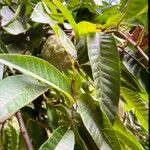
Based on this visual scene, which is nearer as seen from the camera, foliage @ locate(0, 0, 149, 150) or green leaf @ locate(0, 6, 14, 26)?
foliage @ locate(0, 0, 149, 150)

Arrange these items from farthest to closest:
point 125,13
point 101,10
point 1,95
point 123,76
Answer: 1. point 101,10
2. point 123,76
3. point 125,13
4. point 1,95

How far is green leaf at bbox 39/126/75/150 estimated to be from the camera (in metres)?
0.61

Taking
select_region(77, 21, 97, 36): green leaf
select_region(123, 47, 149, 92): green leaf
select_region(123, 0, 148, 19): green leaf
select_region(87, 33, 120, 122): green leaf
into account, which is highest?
select_region(123, 0, 148, 19): green leaf

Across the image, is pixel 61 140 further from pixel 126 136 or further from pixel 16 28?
pixel 16 28

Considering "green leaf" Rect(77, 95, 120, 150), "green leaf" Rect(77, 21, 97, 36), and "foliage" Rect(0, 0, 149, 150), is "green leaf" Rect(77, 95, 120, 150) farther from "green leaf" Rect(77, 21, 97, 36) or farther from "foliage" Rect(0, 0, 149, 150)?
"green leaf" Rect(77, 21, 97, 36)

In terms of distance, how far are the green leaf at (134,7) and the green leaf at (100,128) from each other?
162mm

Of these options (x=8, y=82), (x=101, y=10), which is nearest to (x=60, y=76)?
(x=8, y=82)

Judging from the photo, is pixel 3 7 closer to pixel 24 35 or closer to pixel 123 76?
pixel 24 35

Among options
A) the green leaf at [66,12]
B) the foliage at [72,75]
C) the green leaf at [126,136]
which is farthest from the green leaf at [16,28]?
the green leaf at [126,136]

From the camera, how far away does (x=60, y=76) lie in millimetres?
633

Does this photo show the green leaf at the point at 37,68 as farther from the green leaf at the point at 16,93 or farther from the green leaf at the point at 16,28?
the green leaf at the point at 16,28

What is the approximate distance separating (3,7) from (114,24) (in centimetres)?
23

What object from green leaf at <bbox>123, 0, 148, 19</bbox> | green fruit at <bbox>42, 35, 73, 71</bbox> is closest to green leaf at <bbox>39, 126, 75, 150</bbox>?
green fruit at <bbox>42, 35, 73, 71</bbox>

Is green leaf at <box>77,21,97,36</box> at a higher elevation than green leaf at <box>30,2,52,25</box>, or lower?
lower
